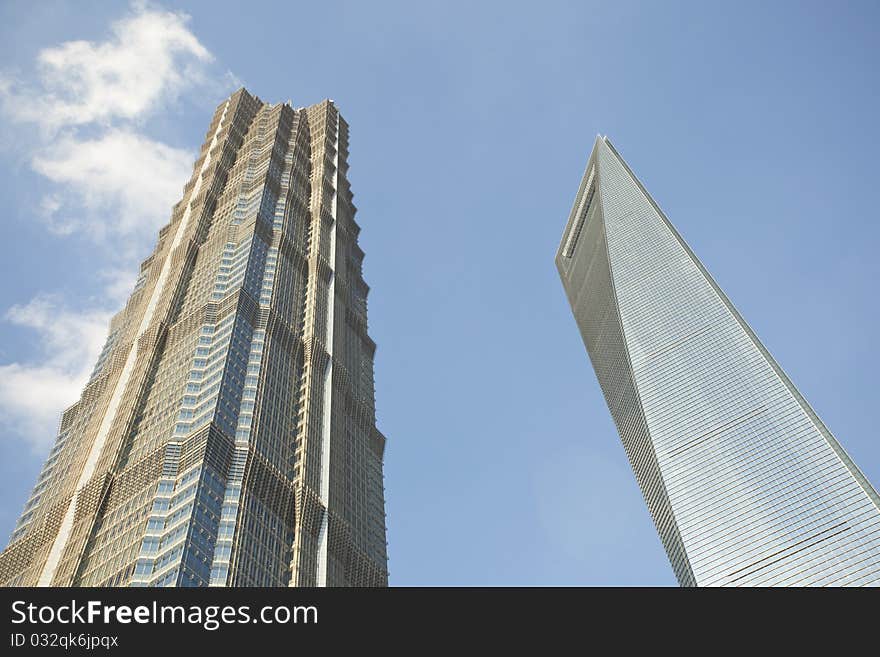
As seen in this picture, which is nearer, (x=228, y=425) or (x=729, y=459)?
(x=228, y=425)

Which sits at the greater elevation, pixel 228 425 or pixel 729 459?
pixel 729 459

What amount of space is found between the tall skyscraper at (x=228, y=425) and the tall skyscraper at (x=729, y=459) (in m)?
60.1

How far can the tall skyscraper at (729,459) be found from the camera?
13362 cm

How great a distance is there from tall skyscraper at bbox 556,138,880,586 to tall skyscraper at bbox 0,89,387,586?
197 feet

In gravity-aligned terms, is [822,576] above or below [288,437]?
below

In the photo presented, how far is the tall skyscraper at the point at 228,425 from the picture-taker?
282 ft

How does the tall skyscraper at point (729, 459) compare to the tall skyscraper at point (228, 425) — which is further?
the tall skyscraper at point (729, 459)

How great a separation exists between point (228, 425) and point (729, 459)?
307ft

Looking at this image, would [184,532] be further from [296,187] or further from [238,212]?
[296,187]

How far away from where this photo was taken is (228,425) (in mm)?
98312

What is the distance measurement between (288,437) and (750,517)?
82979 mm

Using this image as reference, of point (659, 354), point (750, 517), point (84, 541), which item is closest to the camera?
point (84, 541)
